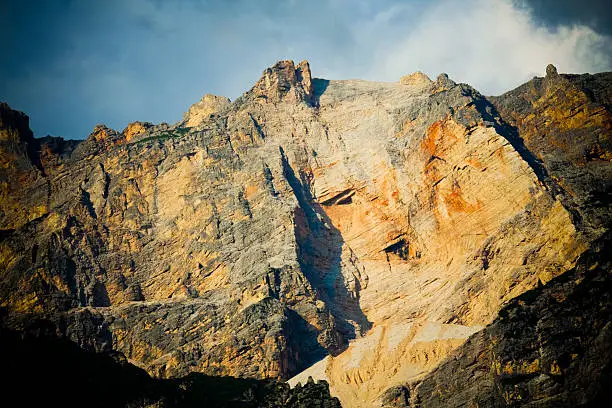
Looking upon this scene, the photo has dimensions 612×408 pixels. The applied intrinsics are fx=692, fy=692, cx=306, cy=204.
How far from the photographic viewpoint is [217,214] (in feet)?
365

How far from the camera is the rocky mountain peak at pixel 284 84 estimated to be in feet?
440

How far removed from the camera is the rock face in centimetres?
8931

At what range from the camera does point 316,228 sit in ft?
365

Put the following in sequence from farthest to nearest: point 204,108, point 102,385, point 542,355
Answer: point 204,108
point 102,385
point 542,355

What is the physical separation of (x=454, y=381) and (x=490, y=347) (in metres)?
5.73

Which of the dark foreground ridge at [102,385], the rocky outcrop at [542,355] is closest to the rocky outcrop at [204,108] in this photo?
the dark foreground ridge at [102,385]

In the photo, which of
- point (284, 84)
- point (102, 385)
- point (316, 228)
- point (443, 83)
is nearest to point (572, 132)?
point (443, 83)

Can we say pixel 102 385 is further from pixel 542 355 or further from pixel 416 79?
pixel 416 79

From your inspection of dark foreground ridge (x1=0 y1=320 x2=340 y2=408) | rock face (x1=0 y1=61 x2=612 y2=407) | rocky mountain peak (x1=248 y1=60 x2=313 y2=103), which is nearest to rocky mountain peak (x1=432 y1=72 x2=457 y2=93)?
rock face (x1=0 y1=61 x2=612 y2=407)

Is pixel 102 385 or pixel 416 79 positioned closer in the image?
pixel 102 385

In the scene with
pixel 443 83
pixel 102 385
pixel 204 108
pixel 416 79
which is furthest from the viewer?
pixel 204 108

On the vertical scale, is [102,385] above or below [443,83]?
below

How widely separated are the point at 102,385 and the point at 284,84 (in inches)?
2877

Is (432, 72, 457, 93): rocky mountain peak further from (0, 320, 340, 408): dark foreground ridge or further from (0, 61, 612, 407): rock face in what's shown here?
(0, 320, 340, 408): dark foreground ridge
